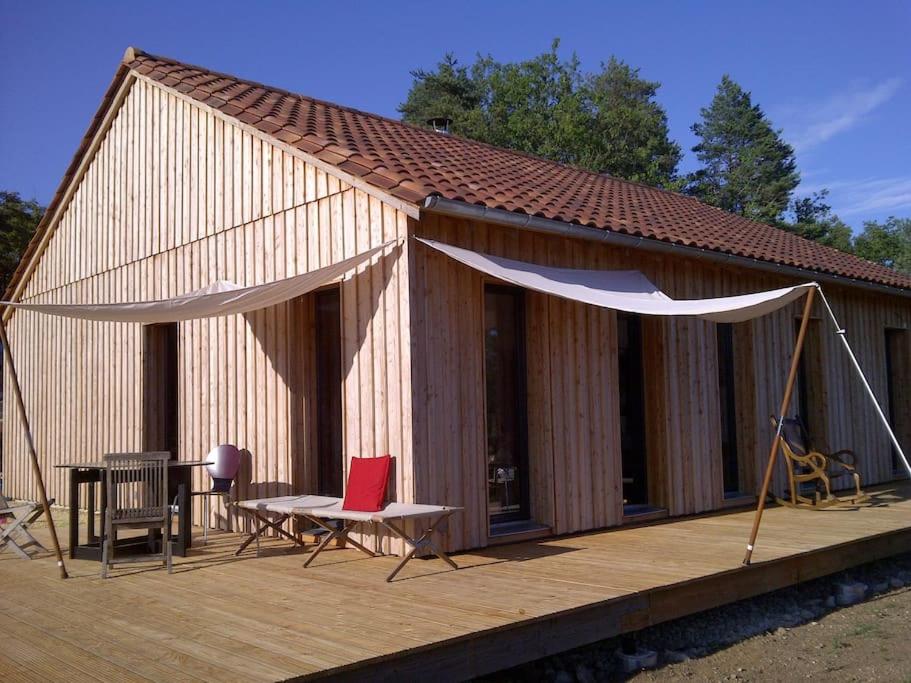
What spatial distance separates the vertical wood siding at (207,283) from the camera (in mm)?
6703

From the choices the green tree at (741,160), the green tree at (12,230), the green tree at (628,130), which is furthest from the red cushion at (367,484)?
the green tree at (741,160)

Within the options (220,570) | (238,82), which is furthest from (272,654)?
(238,82)

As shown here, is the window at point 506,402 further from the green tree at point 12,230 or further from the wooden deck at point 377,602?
the green tree at point 12,230

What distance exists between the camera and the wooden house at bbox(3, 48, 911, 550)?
6.59 metres

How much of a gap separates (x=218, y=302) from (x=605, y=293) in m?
2.97

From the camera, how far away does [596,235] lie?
7.30 m

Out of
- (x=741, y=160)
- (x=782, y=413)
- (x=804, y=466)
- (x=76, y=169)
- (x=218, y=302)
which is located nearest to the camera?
(x=782, y=413)

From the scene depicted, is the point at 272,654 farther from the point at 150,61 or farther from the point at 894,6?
the point at 894,6

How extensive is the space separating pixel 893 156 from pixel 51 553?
72.5 feet

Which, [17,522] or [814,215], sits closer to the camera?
[17,522]

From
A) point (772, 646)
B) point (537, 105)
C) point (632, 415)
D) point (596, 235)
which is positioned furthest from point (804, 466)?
point (537, 105)

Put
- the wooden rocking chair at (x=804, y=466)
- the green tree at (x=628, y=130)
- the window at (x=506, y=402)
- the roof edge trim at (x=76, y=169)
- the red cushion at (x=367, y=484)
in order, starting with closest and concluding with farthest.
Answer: the red cushion at (x=367, y=484), the window at (x=506, y=402), the wooden rocking chair at (x=804, y=466), the roof edge trim at (x=76, y=169), the green tree at (x=628, y=130)

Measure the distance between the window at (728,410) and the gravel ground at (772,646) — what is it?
2731 mm

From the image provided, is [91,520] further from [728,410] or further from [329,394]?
[728,410]
